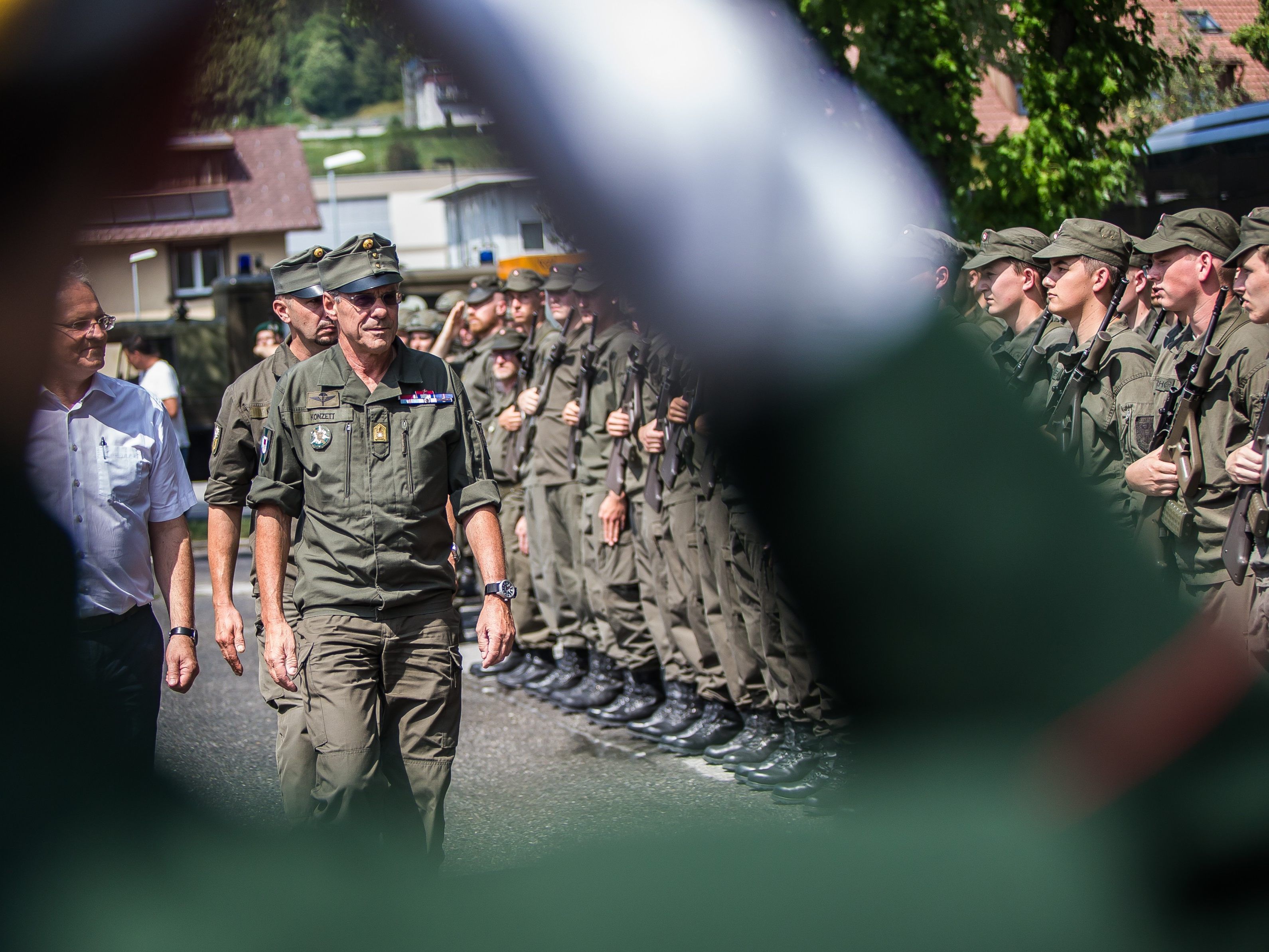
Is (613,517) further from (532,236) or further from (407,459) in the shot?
(532,236)

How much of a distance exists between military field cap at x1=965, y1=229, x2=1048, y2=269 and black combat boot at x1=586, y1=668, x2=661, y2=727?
91.6 inches

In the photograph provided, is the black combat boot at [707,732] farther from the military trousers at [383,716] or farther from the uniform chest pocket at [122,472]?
the uniform chest pocket at [122,472]

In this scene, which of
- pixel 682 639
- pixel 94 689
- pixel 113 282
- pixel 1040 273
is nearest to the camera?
pixel 113 282

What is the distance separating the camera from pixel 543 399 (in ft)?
21.4

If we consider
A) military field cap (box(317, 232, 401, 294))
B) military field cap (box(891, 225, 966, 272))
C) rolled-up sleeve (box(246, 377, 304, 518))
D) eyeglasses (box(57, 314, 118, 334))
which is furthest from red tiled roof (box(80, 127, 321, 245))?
military field cap (box(891, 225, 966, 272))

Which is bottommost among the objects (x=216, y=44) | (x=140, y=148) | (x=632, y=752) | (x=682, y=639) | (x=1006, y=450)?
(x=632, y=752)

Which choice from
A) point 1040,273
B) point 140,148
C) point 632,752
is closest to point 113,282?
point 140,148

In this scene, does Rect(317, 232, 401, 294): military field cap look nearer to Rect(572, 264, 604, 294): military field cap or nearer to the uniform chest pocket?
the uniform chest pocket

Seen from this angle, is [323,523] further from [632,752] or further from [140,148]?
[632,752]

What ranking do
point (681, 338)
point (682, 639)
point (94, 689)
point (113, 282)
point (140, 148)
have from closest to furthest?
1. point (140, 148)
2. point (681, 338)
3. point (113, 282)
4. point (94, 689)
5. point (682, 639)

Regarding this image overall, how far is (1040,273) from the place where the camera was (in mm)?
5074

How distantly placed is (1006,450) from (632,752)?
3.11 meters

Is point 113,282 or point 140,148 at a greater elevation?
point 140,148

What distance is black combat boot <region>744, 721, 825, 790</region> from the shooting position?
15.4 ft
